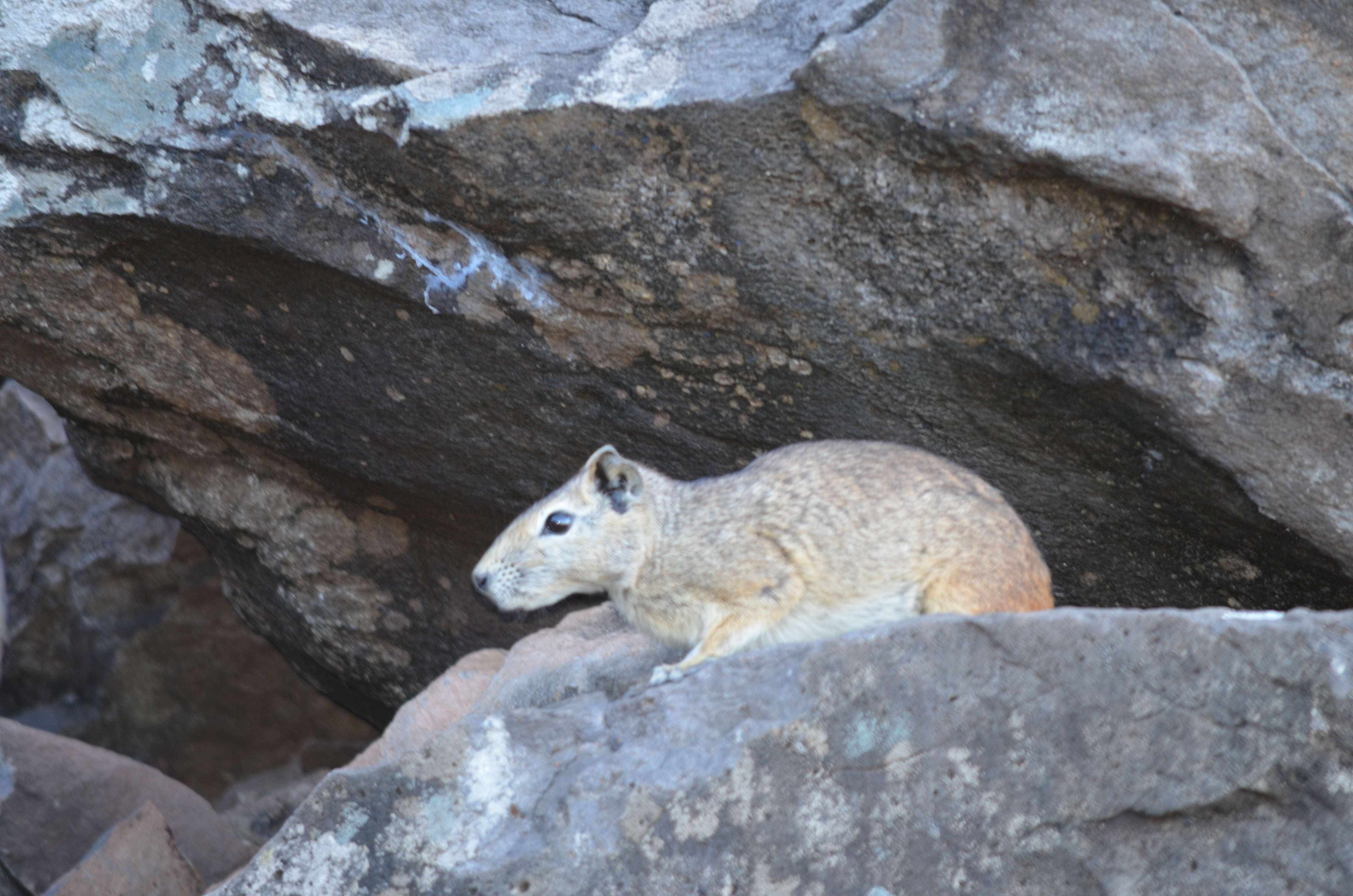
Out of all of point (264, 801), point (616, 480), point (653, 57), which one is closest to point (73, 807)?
point (264, 801)

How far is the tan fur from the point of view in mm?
4953

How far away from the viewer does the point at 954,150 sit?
5039mm

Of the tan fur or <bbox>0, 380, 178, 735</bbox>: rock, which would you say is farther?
<bbox>0, 380, 178, 735</bbox>: rock

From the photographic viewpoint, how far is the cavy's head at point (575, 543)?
5422 millimetres

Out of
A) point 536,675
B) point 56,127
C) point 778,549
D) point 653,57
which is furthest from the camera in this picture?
point 56,127

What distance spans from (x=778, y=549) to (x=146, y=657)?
26.9ft

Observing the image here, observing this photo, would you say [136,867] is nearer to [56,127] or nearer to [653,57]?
[56,127]

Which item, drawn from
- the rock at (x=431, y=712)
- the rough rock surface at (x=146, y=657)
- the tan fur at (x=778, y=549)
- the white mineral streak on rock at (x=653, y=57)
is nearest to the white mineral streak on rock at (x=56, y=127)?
the white mineral streak on rock at (x=653, y=57)

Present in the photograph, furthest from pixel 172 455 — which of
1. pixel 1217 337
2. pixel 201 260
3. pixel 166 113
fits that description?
pixel 1217 337

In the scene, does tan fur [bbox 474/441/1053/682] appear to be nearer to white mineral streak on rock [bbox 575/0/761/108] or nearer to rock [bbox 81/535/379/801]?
white mineral streak on rock [bbox 575/0/761/108]

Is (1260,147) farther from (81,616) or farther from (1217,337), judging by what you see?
(81,616)

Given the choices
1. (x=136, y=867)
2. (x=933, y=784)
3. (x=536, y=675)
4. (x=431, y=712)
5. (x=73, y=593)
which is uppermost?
(x=933, y=784)

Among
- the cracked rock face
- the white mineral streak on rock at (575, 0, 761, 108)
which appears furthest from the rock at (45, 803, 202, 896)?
the white mineral streak on rock at (575, 0, 761, 108)

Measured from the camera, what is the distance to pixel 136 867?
629 centimetres
